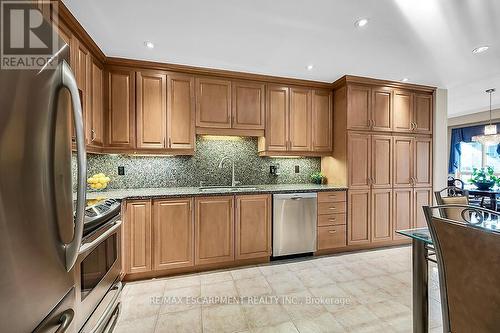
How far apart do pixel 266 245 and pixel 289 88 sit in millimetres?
2209

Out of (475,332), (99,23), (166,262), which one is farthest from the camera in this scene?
(166,262)

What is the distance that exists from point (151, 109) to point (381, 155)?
326 centimetres

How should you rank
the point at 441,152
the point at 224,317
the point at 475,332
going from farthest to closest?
the point at 441,152 → the point at 224,317 → the point at 475,332

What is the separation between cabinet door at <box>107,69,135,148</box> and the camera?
8.75ft

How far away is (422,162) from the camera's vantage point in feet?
11.7

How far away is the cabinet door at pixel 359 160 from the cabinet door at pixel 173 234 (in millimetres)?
2278

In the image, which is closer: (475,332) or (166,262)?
(475,332)

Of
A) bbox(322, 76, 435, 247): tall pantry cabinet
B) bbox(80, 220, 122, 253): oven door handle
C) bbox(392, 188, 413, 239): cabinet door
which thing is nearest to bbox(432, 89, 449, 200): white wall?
bbox(322, 76, 435, 247): tall pantry cabinet

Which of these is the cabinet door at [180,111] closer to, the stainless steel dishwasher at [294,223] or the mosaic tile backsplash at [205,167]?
the mosaic tile backsplash at [205,167]

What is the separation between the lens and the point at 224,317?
187 centimetres

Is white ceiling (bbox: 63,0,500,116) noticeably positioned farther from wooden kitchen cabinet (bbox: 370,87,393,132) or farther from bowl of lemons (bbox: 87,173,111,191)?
bowl of lemons (bbox: 87,173,111,191)

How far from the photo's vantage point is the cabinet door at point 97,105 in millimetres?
2346

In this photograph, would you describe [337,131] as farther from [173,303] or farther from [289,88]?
[173,303]

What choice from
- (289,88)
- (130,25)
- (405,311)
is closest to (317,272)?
(405,311)
